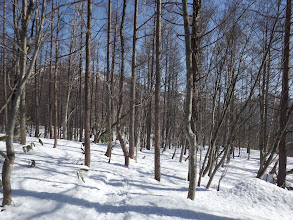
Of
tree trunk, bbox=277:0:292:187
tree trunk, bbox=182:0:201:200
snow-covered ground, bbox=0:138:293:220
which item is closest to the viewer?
snow-covered ground, bbox=0:138:293:220

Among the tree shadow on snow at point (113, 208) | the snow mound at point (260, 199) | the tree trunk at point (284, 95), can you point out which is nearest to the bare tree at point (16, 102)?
the tree shadow on snow at point (113, 208)

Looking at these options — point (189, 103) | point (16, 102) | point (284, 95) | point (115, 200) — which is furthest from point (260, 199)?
point (16, 102)

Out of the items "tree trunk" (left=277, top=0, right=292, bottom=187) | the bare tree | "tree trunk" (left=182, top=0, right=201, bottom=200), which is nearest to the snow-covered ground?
the bare tree

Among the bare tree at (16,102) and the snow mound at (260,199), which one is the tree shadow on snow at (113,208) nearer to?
the bare tree at (16,102)

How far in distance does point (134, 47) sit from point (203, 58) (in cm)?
289

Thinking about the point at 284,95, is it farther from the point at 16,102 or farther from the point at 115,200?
the point at 16,102

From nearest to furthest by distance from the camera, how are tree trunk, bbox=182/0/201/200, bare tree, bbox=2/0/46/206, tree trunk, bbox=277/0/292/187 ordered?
bare tree, bbox=2/0/46/206 → tree trunk, bbox=182/0/201/200 → tree trunk, bbox=277/0/292/187

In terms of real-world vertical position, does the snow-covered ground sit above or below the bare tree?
below

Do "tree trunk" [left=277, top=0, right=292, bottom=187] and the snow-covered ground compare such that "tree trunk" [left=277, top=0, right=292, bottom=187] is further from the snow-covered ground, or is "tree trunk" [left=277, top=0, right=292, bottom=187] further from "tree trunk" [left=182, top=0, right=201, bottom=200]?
"tree trunk" [left=182, top=0, right=201, bottom=200]

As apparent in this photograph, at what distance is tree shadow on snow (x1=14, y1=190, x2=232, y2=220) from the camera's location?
3.07 m

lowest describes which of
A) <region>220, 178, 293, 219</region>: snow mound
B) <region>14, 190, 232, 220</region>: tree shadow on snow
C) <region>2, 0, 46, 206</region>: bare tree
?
<region>220, 178, 293, 219</region>: snow mound

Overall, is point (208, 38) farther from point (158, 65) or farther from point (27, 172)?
point (27, 172)

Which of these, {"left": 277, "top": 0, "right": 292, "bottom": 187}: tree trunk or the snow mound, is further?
{"left": 277, "top": 0, "right": 292, "bottom": 187}: tree trunk

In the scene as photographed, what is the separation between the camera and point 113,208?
138 inches
